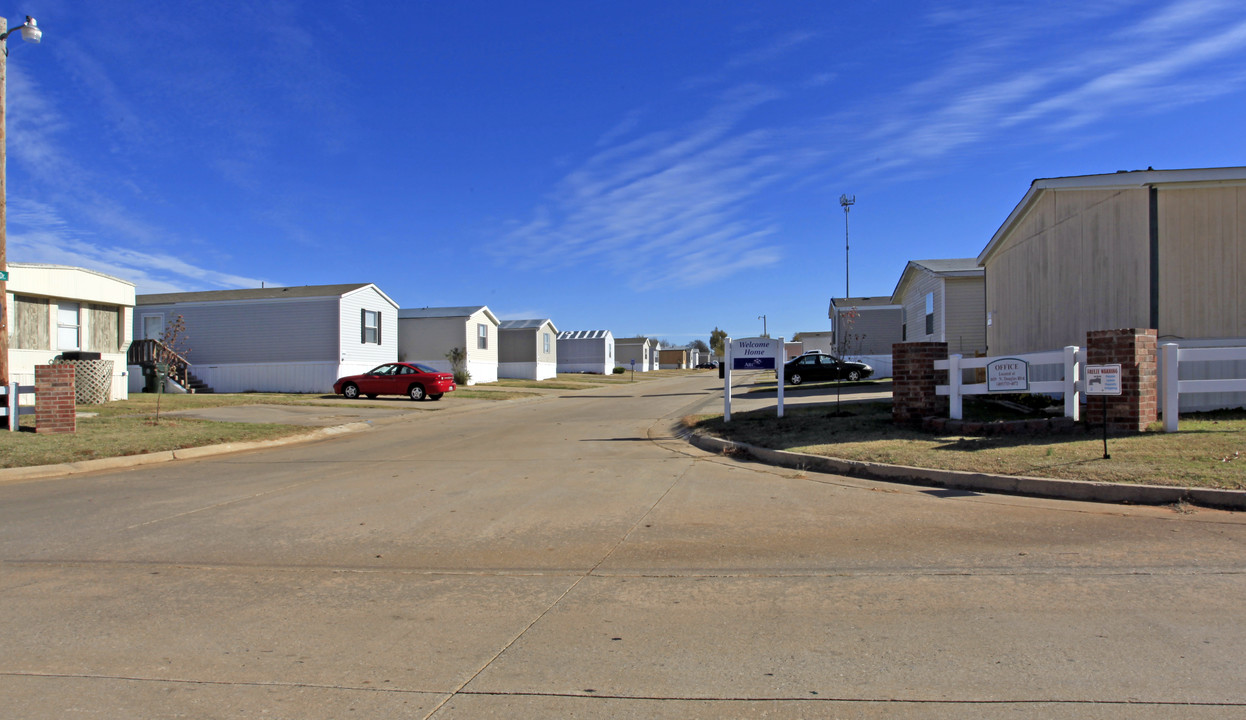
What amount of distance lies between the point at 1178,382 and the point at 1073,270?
662 centimetres

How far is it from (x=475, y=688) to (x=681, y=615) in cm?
152

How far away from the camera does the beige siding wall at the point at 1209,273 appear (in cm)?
1352

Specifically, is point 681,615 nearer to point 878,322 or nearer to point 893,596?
point 893,596

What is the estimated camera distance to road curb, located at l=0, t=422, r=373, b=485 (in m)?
11.1

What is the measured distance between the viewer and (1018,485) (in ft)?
28.2

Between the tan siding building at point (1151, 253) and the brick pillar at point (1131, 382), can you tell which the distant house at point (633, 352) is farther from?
the brick pillar at point (1131, 382)

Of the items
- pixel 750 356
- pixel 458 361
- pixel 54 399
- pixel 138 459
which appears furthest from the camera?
pixel 458 361

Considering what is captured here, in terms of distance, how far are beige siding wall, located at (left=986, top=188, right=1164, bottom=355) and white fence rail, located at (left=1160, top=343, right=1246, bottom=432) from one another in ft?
10.5

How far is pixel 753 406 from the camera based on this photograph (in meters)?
19.9

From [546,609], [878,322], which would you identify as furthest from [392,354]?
[546,609]

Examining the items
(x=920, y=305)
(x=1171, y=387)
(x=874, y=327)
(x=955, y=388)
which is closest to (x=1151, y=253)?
(x=1171, y=387)

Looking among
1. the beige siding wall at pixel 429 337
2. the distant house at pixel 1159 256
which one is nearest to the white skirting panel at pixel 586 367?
the beige siding wall at pixel 429 337

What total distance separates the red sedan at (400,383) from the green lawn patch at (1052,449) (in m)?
16.2

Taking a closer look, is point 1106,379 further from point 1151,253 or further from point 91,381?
point 91,381
